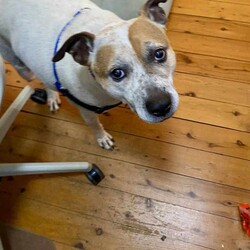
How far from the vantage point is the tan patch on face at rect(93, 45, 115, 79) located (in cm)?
107

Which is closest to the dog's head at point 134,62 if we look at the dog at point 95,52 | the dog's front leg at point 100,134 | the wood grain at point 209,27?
the dog at point 95,52

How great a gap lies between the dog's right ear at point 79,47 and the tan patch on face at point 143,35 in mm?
145

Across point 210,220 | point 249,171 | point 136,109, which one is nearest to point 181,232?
point 210,220

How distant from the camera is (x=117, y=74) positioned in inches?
42.6

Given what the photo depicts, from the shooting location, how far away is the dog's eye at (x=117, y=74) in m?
1.07

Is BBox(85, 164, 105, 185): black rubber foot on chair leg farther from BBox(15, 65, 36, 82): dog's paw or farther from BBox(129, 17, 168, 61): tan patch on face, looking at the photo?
BBox(129, 17, 168, 61): tan patch on face

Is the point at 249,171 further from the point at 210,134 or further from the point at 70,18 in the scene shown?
the point at 70,18

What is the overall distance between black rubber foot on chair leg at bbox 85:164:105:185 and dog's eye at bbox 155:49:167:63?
2.27 feet

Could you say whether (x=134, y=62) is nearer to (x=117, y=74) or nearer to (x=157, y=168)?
(x=117, y=74)

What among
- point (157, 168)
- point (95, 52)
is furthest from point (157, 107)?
point (157, 168)

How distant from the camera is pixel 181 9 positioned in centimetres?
212

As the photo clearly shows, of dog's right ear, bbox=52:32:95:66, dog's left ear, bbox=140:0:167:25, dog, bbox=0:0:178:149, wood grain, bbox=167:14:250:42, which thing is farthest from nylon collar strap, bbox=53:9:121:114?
wood grain, bbox=167:14:250:42

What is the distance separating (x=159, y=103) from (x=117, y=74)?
169mm

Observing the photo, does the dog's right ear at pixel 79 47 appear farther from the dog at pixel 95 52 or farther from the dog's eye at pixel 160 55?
the dog's eye at pixel 160 55
